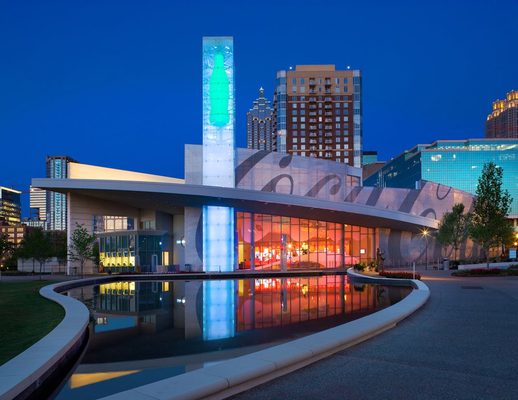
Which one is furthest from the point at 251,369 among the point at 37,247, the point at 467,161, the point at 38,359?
the point at 467,161

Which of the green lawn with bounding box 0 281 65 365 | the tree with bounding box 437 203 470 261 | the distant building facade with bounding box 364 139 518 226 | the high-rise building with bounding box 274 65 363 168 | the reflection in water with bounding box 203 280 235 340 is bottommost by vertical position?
the reflection in water with bounding box 203 280 235 340

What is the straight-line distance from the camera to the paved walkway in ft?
20.4

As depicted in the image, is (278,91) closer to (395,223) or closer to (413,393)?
(395,223)

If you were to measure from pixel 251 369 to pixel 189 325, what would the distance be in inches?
299

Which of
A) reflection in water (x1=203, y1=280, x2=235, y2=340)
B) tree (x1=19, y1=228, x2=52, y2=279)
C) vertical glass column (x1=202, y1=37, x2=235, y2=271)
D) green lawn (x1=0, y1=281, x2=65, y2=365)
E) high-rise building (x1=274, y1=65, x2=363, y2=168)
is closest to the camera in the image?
green lawn (x1=0, y1=281, x2=65, y2=365)

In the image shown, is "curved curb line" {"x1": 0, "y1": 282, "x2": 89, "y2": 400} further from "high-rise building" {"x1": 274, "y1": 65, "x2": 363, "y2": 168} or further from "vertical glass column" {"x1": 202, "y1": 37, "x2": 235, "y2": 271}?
"high-rise building" {"x1": 274, "y1": 65, "x2": 363, "y2": 168}

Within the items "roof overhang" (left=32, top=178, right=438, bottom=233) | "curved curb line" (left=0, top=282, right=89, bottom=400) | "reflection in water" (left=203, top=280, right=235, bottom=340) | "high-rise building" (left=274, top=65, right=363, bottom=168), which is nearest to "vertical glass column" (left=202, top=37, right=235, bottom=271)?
"roof overhang" (left=32, top=178, right=438, bottom=233)

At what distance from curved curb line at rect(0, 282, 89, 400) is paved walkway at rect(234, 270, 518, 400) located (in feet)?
10.2

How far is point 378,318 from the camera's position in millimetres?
11125

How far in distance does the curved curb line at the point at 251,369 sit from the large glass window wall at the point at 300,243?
35170 millimetres

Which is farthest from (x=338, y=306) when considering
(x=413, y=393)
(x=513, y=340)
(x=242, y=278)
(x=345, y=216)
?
(x=345, y=216)

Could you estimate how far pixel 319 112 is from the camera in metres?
135

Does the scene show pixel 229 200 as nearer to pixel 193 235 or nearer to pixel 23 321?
pixel 193 235

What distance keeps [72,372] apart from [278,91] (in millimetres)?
132936
